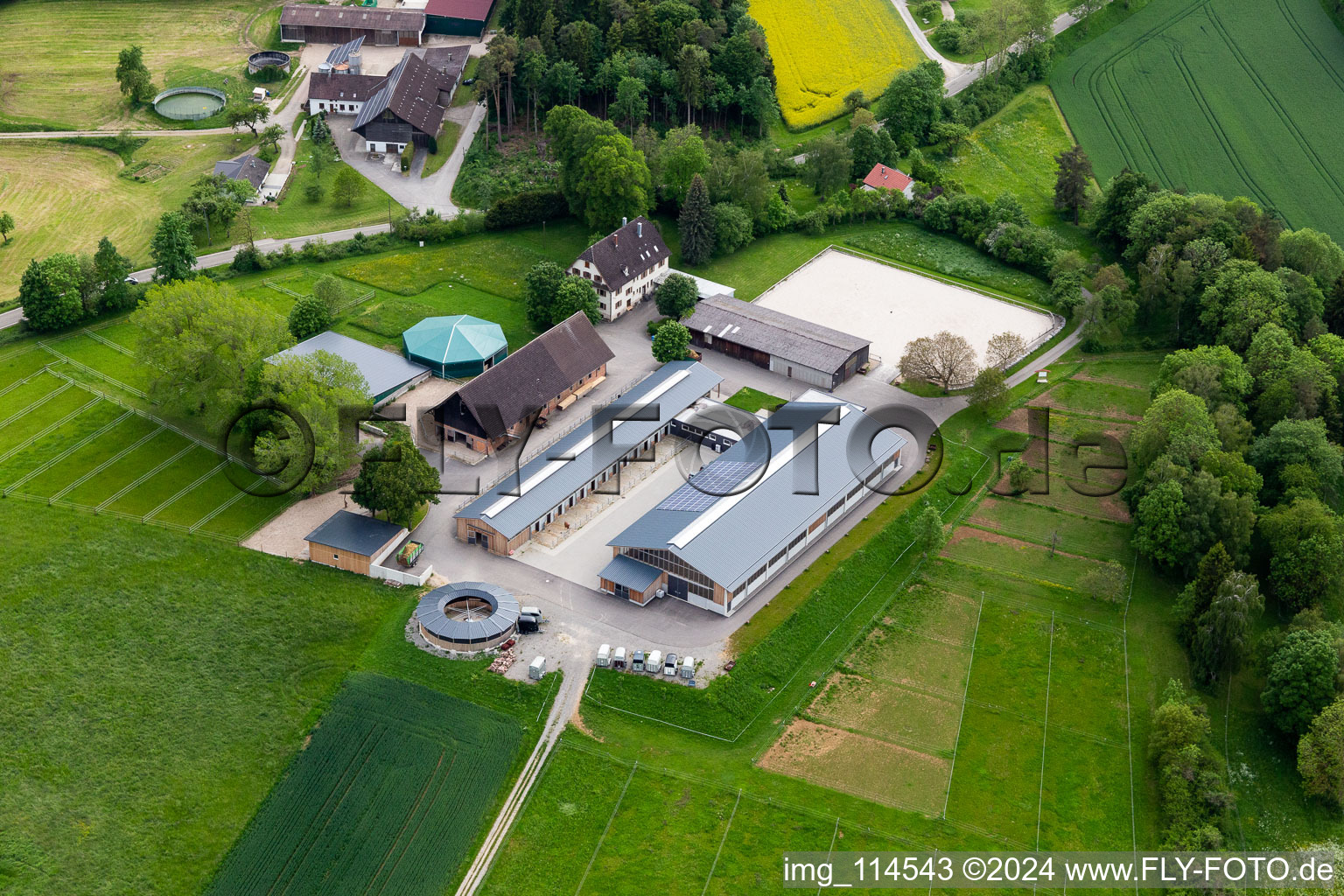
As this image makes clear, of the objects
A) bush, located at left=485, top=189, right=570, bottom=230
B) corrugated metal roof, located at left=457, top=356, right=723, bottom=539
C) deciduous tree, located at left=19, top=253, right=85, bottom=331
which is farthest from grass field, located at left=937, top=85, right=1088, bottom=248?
deciduous tree, located at left=19, top=253, right=85, bottom=331

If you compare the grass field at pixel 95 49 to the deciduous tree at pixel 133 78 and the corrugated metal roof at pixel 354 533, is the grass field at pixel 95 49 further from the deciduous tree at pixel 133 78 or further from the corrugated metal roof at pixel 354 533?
the corrugated metal roof at pixel 354 533

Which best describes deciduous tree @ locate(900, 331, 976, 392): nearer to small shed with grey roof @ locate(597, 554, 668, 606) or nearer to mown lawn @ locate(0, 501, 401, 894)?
small shed with grey roof @ locate(597, 554, 668, 606)

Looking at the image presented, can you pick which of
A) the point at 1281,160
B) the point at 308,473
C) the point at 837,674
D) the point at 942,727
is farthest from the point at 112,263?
the point at 1281,160

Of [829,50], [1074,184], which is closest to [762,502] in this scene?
[1074,184]

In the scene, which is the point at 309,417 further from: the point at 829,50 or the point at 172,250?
the point at 829,50

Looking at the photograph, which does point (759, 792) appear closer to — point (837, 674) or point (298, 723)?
point (837, 674)

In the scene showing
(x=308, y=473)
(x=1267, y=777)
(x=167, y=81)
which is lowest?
(x=1267, y=777)
